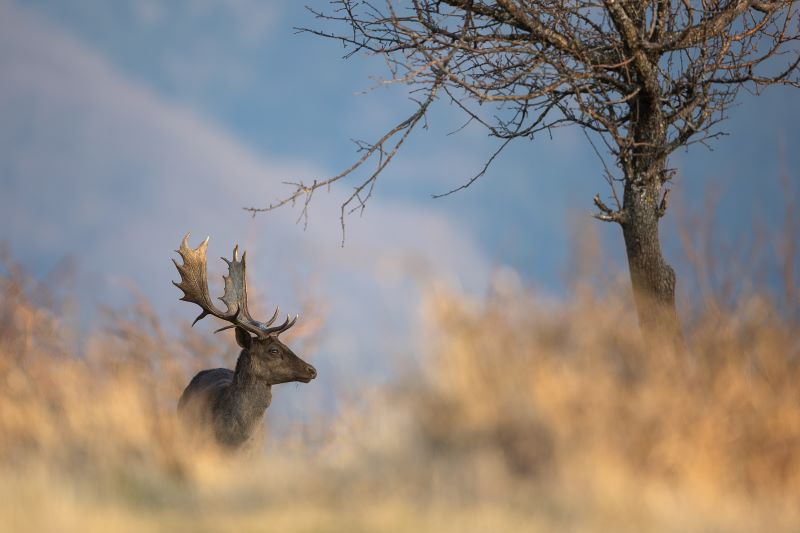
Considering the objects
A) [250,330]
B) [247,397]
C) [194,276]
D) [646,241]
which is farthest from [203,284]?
[646,241]

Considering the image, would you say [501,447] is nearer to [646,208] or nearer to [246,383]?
[246,383]

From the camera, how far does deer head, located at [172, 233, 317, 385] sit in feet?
25.8

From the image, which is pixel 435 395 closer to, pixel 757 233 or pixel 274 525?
pixel 274 525

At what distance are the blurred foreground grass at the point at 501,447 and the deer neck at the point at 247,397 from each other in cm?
147

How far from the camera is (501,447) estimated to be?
16.5 feet

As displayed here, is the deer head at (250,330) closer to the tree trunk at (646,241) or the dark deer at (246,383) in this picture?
the dark deer at (246,383)

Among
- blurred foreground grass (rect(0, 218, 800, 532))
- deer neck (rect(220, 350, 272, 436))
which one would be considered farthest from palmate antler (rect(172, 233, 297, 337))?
blurred foreground grass (rect(0, 218, 800, 532))

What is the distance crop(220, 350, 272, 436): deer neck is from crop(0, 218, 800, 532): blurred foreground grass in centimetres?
147

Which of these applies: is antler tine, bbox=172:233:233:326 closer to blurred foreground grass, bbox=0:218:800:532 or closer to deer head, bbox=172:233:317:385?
deer head, bbox=172:233:317:385

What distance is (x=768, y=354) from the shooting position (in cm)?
584

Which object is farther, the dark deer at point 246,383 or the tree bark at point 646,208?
the tree bark at point 646,208

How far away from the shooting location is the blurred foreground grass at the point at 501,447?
14.9 ft

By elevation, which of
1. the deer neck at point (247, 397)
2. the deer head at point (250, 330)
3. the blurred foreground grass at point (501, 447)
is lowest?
the blurred foreground grass at point (501, 447)

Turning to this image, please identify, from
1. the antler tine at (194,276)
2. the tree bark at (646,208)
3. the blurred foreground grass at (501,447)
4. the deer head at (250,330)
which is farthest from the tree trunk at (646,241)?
the antler tine at (194,276)
